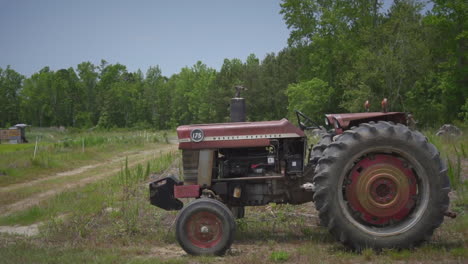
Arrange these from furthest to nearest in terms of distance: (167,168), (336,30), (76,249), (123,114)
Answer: (123,114) < (336,30) < (167,168) < (76,249)

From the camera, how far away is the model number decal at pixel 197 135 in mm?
5957

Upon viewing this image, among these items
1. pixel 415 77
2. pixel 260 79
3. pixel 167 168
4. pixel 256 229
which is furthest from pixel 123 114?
pixel 256 229

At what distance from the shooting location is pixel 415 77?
29.1 meters

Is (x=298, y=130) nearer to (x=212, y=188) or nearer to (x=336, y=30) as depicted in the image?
(x=212, y=188)

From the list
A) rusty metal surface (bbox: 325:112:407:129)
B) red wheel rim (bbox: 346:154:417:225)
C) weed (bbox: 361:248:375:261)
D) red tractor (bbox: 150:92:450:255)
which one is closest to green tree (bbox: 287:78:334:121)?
rusty metal surface (bbox: 325:112:407:129)

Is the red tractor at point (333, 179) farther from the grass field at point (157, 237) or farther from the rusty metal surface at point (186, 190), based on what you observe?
the grass field at point (157, 237)

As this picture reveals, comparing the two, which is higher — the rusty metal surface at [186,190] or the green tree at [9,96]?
the green tree at [9,96]

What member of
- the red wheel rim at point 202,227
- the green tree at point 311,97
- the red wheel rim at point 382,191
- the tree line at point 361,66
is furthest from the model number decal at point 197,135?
the green tree at point 311,97

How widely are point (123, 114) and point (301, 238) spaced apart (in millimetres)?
79517

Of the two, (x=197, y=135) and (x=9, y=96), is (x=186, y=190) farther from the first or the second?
(x=9, y=96)

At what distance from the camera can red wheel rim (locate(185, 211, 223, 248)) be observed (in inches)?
217

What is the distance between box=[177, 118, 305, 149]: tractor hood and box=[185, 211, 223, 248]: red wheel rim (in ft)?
3.21

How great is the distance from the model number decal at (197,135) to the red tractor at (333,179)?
14 mm

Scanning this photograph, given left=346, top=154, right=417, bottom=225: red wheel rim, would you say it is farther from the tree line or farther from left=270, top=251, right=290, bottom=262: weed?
the tree line
